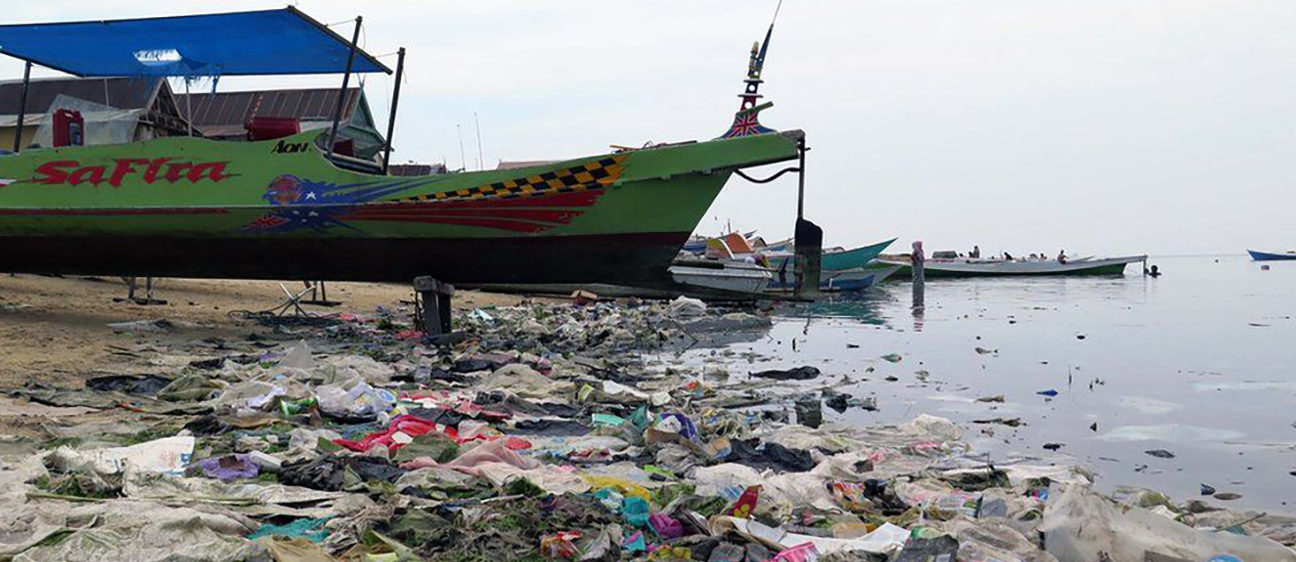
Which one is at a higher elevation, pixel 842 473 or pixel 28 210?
pixel 28 210

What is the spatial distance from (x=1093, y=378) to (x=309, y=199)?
8.89 m

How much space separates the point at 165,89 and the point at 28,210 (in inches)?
428

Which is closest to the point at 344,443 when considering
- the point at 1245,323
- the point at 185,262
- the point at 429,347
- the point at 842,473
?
the point at 842,473

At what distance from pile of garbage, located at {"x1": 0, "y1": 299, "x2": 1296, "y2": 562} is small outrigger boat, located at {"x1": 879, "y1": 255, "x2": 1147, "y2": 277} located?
4116cm

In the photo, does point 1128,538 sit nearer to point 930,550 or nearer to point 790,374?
point 930,550

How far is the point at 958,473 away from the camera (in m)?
5.65

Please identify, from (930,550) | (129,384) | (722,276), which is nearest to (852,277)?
(722,276)

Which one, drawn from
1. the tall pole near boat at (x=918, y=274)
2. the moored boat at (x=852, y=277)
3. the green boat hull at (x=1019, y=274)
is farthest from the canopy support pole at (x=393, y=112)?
the green boat hull at (x=1019, y=274)

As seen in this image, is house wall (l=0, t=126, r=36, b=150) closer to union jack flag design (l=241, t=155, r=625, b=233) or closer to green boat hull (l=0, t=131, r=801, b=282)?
green boat hull (l=0, t=131, r=801, b=282)

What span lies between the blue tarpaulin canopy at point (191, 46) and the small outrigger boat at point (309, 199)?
0.03 metres

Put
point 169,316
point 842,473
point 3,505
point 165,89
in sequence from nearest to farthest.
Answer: point 3,505 < point 842,473 < point 169,316 < point 165,89

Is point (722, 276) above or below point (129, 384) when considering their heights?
above

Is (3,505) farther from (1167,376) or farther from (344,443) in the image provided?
(1167,376)

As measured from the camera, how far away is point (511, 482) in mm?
4484
